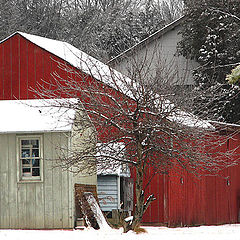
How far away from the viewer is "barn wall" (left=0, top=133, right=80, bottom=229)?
1845 centimetres

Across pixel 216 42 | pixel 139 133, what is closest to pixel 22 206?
→ pixel 139 133

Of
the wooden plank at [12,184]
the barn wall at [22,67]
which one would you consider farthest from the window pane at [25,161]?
the barn wall at [22,67]

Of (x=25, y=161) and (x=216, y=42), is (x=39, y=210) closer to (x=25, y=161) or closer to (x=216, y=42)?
(x=25, y=161)

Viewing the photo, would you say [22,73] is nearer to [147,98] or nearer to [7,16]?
[147,98]

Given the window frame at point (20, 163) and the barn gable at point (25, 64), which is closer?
the window frame at point (20, 163)

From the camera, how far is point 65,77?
21922 millimetres

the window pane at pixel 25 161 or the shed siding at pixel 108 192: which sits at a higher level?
the window pane at pixel 25 161

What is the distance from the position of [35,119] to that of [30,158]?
3.68 ft

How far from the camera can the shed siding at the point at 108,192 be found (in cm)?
2050

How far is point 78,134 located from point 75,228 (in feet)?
9.02

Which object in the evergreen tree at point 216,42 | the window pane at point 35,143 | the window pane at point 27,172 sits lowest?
the window pane at point 27,172

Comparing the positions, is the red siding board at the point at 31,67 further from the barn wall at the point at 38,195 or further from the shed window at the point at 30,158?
the barn wall at the point at 38,195

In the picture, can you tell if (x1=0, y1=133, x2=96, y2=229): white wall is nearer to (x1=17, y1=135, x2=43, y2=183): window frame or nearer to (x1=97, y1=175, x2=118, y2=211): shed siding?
(x1=17, y1=135, x2=43, y2=183): window frame

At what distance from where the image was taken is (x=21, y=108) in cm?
2011
